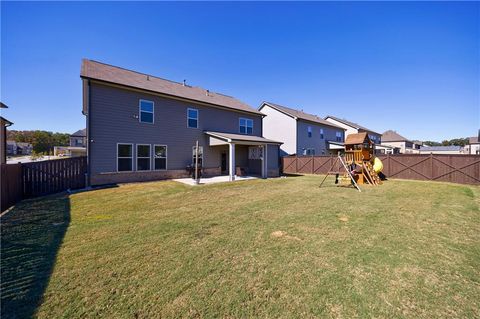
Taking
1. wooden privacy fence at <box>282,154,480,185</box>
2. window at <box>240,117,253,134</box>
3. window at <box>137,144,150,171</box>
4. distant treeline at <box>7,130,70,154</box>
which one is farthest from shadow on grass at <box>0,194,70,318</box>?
distant treeline at <box>7,130,70,154</box>

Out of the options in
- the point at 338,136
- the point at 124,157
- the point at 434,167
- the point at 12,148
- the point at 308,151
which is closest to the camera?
the point at 124,157

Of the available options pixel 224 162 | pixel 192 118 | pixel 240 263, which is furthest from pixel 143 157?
pixel 240 263

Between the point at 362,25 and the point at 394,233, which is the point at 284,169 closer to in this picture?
the point at 362,25

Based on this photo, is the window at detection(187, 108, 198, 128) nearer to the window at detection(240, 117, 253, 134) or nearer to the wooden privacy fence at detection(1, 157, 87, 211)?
the window at detection(240, 117, 253, 134)

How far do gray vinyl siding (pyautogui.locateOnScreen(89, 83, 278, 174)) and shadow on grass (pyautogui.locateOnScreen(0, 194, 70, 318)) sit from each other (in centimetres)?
500

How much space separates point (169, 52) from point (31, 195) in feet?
36.1

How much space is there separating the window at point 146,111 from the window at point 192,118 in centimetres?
259

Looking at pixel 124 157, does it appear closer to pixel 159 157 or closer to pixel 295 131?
pixel 159 157

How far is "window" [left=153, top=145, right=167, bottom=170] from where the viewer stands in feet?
42.9

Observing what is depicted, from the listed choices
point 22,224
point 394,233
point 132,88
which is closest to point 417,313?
point 394,233

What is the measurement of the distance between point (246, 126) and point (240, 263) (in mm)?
15977

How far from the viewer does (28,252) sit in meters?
3.62

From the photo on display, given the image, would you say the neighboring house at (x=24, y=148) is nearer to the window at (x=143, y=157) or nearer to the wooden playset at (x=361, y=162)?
the window at (x=143, y=157)

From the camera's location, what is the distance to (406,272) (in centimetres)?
304
